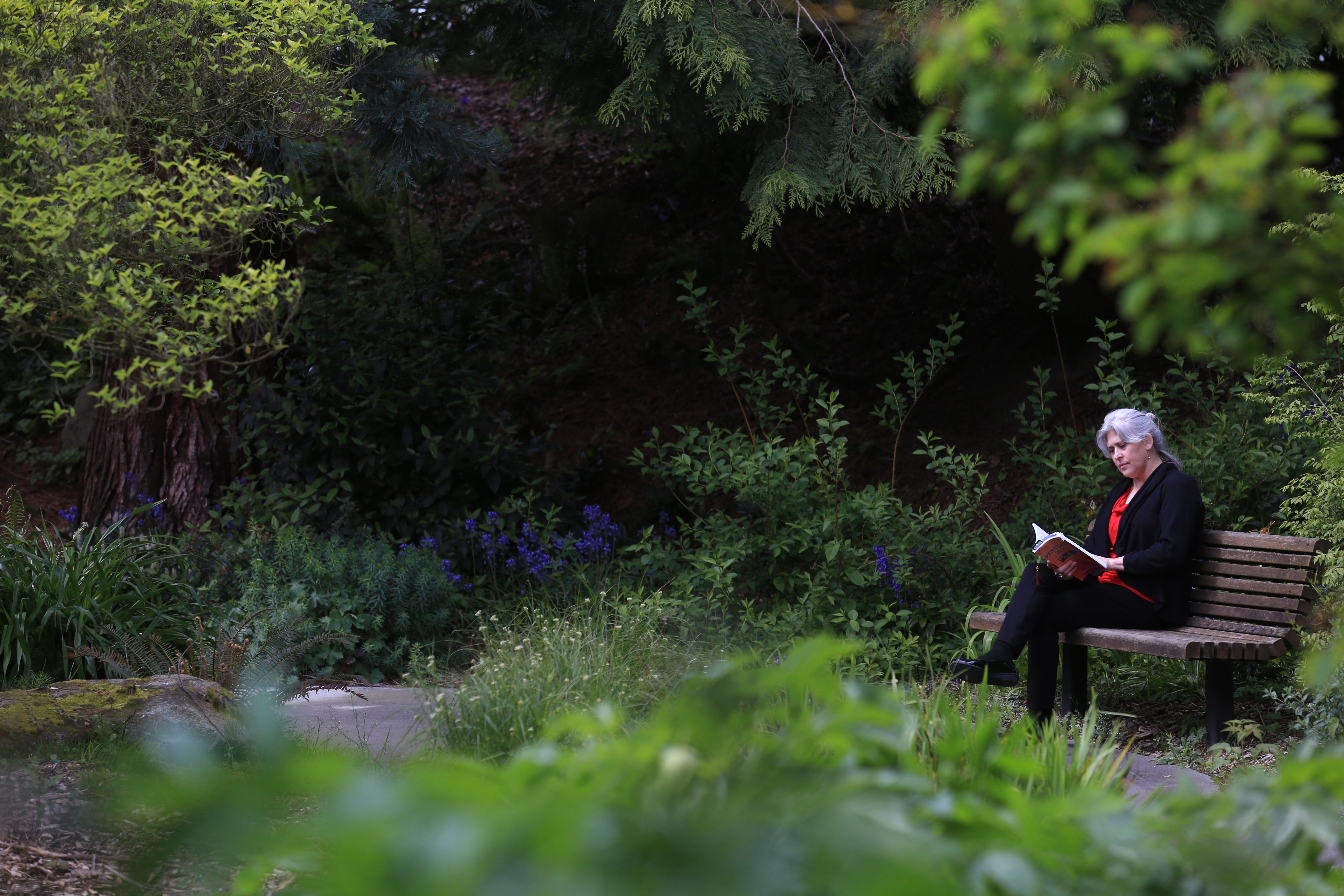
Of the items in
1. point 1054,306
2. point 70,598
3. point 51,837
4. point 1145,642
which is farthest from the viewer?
point 1054,306

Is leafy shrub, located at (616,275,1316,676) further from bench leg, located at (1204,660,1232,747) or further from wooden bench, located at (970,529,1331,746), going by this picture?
bench leg, located at (1204,660,1232,747)

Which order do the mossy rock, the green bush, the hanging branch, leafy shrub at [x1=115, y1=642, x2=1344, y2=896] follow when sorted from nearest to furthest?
leafy shrub at [x1=115, y1=642, x2=1344, y2=896] → the mossy rock → the green bush → the hanging branch

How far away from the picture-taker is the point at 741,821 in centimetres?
101

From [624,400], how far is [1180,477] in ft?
19.0

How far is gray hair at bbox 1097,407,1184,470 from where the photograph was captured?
4457 millimetres

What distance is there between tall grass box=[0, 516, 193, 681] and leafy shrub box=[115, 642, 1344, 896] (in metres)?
3.55

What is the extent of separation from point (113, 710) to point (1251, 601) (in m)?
4.32

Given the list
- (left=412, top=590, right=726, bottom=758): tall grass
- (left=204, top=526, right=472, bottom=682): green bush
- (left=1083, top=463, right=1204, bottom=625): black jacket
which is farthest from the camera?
(left=204, top=526, right=472, bottom=682): green bush

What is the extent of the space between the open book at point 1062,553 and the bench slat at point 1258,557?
0.52m

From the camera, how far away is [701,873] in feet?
2.96

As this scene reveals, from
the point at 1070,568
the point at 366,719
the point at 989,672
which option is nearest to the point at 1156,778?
the point at 989,672

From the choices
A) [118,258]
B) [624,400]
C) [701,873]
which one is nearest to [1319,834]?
[701,873]

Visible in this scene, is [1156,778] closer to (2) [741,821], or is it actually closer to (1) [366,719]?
(1) [366,719]

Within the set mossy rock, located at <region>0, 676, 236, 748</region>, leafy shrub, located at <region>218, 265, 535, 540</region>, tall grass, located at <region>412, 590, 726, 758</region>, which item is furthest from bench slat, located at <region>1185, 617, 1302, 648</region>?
leafy shrub, located at <region>218, 265, 535, 540</region>
